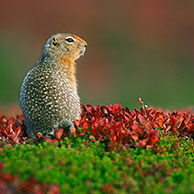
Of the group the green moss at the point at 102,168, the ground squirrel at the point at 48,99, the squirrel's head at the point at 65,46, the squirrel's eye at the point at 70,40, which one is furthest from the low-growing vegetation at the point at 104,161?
the squirrel's eye at the point at 70,40

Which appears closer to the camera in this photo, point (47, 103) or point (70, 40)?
point (47, 103)

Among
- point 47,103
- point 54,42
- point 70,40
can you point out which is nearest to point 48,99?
point 47,103

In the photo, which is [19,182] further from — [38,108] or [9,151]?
[38,108]

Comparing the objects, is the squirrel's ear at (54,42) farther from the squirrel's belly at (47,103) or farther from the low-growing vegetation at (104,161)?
the low-growing vegetation at (104,161)

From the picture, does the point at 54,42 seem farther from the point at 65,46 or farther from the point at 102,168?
the point at 102,168

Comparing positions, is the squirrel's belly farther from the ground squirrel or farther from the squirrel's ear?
the squirrel's ear

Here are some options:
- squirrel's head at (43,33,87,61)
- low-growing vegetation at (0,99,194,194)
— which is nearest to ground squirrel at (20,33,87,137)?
low-growing vegetation at (0,99,194,194)
